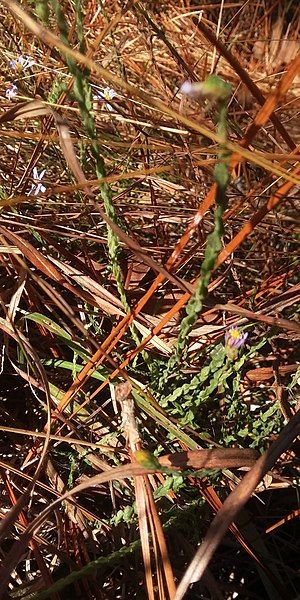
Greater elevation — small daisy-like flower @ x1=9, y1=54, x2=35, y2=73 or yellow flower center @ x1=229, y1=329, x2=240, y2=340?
small daisy-like flower @ x1=9, y1=54, x2=35, y2=73

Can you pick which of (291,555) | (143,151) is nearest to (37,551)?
(291,555)

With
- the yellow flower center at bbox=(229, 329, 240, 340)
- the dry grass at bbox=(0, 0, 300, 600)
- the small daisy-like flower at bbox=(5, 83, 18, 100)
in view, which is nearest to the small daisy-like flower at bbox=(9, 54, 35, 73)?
the small daisy-like flower at bbox=(5, 83, 18, 100)

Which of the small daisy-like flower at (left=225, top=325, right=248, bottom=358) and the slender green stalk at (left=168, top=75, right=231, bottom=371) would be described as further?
the small daisy-like flower at (left=225, top=325, right=248, bottom=358)

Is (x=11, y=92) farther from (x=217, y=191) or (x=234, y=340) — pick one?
(x=217, y=191)

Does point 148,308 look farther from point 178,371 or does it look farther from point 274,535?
point 274,535

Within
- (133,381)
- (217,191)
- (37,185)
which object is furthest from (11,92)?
(217,191)

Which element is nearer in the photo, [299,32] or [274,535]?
[274,535]

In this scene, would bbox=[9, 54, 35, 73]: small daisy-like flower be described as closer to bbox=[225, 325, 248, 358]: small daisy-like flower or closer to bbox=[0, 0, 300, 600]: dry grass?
bbox=[0, 0, 300, 600]: dry grass

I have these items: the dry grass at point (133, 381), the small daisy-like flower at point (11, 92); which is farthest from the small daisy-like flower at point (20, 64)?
the dry grass at point (133, 381)
